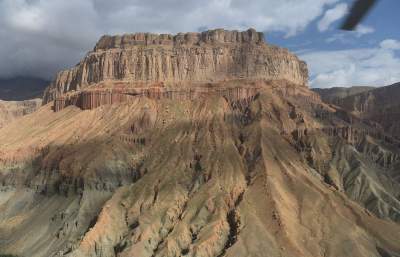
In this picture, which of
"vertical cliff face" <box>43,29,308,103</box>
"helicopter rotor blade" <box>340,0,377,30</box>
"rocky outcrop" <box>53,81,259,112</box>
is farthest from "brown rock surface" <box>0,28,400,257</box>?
"helicopter rotor blade" <box>340,0,377,30</box>

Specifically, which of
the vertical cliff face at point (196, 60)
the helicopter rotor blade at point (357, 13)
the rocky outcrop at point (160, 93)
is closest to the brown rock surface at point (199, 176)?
the rocky outcrop at point (160, 93)

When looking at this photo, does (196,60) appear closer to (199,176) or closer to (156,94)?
(156,94)

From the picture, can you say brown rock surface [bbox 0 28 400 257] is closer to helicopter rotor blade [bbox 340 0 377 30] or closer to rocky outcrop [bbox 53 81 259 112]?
rocky outcrop [bbox 53 81 259 112]

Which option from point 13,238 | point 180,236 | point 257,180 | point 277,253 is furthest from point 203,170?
point 13,238

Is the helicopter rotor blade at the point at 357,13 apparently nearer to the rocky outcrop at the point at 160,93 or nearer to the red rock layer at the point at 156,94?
the rocky outcrop at the point at 160,93

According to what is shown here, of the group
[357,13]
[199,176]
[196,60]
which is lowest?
[199,176]

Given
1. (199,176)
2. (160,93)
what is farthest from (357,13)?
(160,93)
